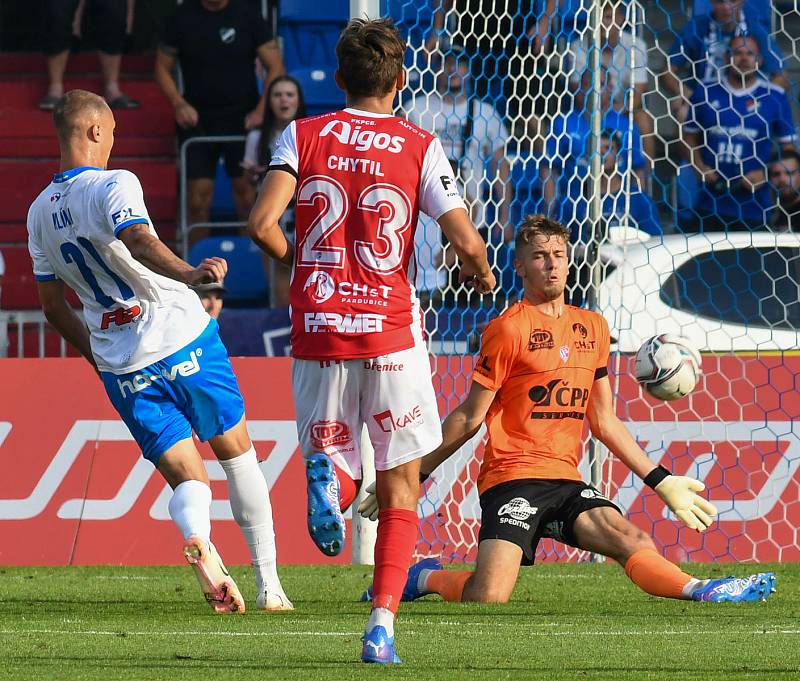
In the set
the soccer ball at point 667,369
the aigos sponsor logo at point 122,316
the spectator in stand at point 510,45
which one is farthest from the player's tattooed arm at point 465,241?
the spectator in stand at point 510,45

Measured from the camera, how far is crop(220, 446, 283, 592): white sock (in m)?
6.30

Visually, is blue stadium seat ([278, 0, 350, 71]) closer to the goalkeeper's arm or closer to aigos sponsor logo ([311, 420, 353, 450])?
the goalkeeper's arm

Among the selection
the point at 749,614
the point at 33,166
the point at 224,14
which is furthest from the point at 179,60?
the point at 749,614

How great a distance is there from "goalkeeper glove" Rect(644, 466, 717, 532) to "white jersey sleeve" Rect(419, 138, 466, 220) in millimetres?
2118

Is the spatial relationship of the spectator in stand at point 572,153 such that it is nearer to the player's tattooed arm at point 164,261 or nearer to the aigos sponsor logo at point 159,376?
the aigos sponsor logo at point 159,376

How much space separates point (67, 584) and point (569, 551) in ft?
9.55

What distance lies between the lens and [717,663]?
471 centimetres

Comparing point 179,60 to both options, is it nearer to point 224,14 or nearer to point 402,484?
point 224,14

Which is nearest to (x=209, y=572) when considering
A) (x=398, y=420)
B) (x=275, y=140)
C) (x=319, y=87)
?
(x=398, y=420)

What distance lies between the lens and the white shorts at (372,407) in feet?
15.7

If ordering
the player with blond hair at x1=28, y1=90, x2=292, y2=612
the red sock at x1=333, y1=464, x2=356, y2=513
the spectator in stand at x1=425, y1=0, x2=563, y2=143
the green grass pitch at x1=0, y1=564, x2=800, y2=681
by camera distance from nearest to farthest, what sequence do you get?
the green grass pitch at x1=0, y1=564, x2=800, y2=681 < the red sock at x1=333, y1=464, x2=356, y2=513 < the player with blond hair at x1=28, y1=90, x2=292, y2=612 < the spectator in stand at x1=425, y1=0, x2=563, y2=143

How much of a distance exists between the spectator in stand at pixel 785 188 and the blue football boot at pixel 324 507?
6.91 metres

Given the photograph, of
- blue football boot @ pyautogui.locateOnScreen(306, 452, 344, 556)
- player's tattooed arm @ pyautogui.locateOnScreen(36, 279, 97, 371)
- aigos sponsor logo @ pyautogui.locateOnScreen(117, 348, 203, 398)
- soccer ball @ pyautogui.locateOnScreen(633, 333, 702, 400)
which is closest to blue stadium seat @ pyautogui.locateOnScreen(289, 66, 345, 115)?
soccer ball @ pyautogui.locateOnScreen(633, 333, 702, 400)

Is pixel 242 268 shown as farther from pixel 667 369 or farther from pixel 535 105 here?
Result: pixel 667 369
